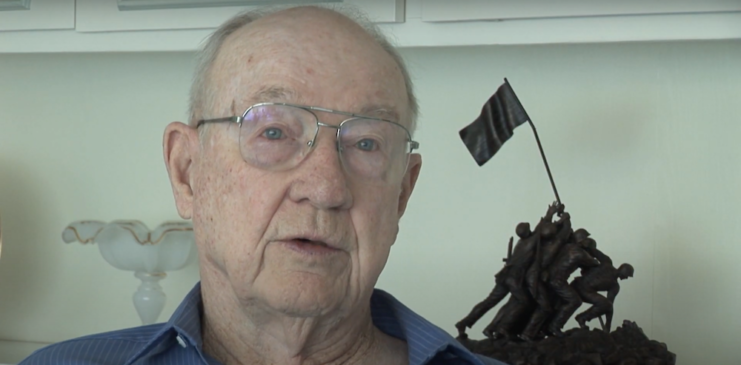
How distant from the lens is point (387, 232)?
3.42 ft

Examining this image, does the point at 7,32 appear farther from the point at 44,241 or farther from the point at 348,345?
the point at 348,345

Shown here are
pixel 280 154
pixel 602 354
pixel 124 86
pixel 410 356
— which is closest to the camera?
pixel 280 154

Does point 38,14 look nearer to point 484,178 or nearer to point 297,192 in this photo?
point 484,178

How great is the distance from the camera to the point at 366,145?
102 cm

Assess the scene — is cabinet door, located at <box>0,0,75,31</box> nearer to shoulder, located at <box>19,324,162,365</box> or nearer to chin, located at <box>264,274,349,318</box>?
shoulder, located at <box>19,324,162,365</box>

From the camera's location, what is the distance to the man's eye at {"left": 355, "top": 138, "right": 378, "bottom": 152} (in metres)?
1.02

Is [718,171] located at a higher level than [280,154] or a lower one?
higher

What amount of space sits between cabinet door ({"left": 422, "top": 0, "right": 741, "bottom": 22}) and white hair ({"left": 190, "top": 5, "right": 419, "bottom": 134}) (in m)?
0.60

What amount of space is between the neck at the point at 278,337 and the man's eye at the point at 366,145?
19 cm

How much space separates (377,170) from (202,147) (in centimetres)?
20

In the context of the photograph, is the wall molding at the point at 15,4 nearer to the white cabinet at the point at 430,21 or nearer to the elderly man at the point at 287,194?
the white cabinet at the point at 430,21

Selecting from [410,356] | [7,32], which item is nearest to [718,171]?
[410,356]

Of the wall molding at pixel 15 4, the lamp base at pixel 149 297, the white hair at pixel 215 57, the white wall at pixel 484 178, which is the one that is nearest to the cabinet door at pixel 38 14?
the wall molding at pixel 15 4

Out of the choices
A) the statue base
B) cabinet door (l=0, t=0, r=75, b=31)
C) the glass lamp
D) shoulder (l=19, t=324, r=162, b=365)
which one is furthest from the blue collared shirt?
A: cabinet door (l=0, t=0, r=75, b=31)
